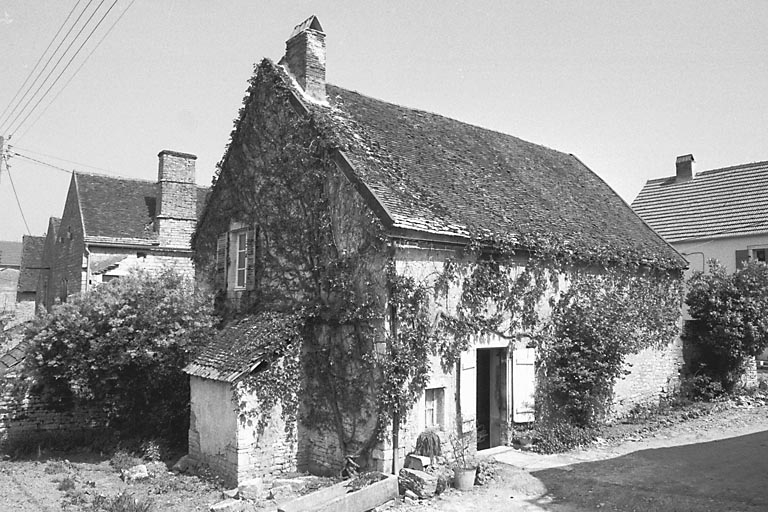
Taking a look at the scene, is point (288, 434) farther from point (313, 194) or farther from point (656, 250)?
point (656, 250)

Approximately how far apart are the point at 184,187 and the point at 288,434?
12.4m

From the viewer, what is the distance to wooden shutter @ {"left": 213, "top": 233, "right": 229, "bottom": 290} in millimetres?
14555

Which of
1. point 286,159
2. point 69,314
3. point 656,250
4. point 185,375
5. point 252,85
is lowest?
point 185,375

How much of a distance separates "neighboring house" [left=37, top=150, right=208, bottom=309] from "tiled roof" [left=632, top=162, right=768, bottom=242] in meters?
19.1

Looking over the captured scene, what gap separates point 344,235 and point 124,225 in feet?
43.5

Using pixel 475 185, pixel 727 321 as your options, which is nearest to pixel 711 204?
pixel 727 321

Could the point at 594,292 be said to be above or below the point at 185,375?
above

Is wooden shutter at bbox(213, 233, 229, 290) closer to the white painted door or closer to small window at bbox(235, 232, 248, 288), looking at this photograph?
small window at bbox(235, 232, 248, 288)

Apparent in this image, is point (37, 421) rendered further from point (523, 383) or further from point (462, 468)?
point (523, 383)

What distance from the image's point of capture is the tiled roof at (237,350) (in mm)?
11039

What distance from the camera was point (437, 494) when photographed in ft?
32.2

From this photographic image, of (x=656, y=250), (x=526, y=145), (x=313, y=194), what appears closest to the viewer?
(x=313, y=194)

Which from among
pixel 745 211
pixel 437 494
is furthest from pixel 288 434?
pixel 745 211

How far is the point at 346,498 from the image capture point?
8867 millimetres
